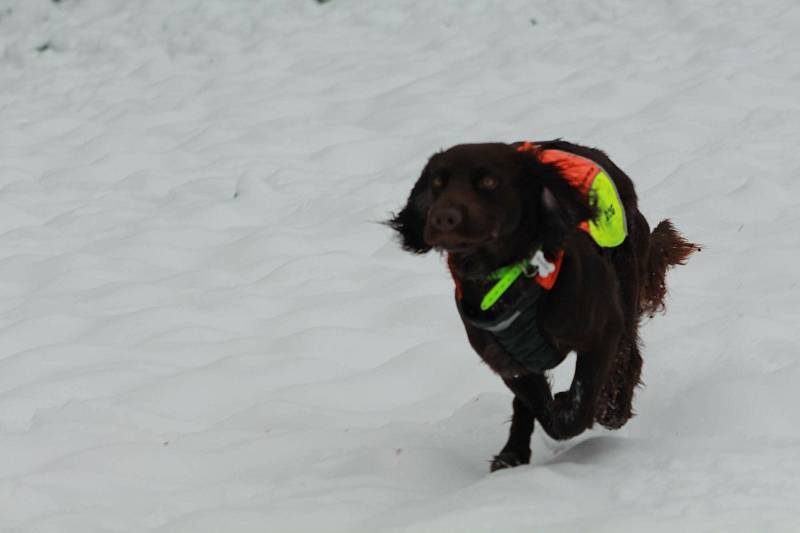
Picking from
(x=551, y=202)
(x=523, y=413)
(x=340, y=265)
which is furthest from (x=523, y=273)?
(x=340, y=265)

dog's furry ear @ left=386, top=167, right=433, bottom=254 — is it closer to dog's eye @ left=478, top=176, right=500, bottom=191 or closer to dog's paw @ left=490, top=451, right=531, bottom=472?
dog's eye @ left=478, top=176, right=500, bottom=191

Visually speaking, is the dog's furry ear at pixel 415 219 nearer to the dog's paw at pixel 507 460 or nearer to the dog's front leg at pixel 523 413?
the dog's front leg at pixel 523 413

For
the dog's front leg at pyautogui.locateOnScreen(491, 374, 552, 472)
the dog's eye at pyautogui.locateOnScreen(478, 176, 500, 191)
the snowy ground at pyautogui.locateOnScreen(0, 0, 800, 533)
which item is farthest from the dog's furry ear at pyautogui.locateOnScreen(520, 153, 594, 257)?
the snowy ground at pyautogui.locateOnScreen(0, 0, 800, 533)

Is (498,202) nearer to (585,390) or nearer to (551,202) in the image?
(551,202)

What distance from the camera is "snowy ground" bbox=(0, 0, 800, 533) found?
3174mm

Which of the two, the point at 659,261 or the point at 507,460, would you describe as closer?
the point at 507,460

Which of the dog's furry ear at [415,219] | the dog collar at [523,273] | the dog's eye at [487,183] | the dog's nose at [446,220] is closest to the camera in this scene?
the dog's nose at [446,220]

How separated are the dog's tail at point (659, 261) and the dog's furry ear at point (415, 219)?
990 millimetres

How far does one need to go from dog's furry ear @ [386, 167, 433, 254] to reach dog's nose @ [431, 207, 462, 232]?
0.96 ft

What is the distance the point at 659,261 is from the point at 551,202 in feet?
3.78

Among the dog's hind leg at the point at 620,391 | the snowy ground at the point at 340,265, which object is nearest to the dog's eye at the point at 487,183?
the snowy ground at the point at 340,265

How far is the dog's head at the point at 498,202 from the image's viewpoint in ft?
9.43

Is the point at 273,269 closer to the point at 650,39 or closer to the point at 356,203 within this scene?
the point at 356,203

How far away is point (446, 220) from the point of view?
2.79 metres
